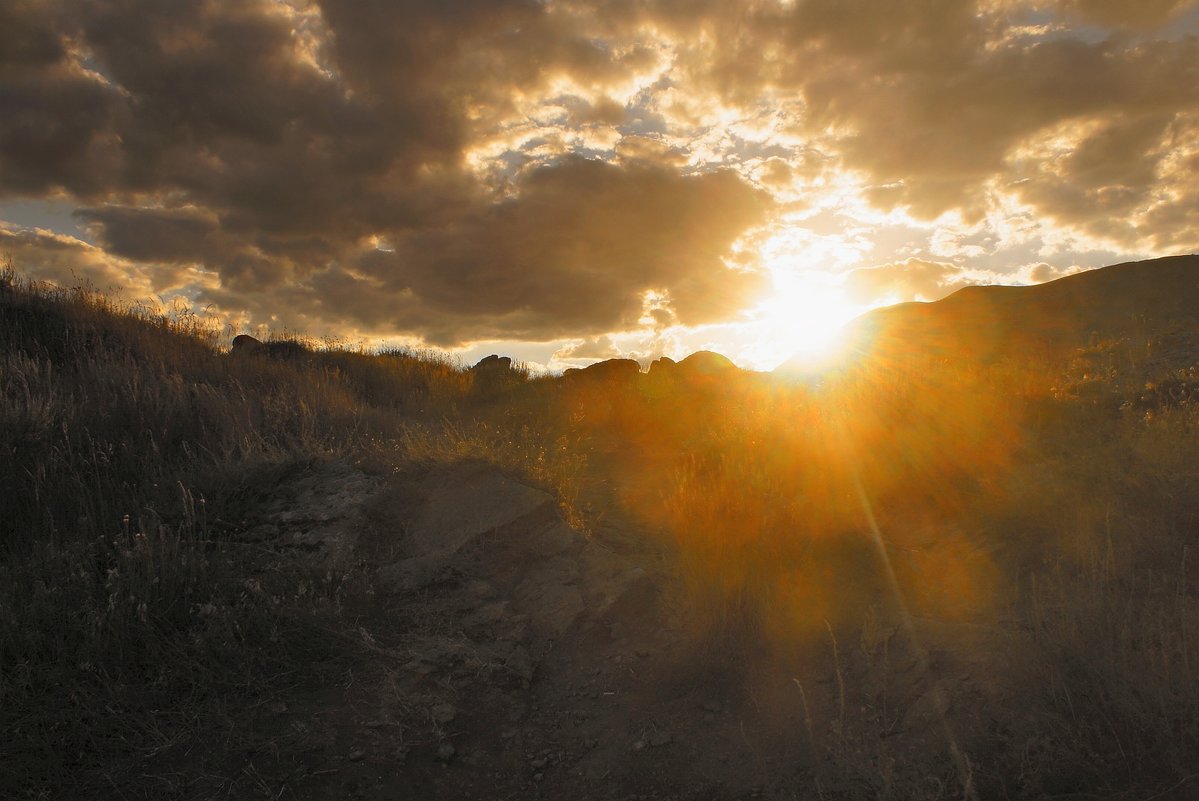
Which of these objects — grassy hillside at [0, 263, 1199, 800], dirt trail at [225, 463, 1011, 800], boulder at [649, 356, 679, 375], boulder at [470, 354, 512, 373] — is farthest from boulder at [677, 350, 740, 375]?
dirt trail at [225, 463, 1011, 800]

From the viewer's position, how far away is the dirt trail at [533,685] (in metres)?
3.28

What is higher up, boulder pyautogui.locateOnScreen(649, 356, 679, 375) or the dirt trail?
boulder pyautogui.locateOnScreen(649, 356, 679, 375)

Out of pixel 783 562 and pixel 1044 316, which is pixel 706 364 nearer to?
pixel 1044 316

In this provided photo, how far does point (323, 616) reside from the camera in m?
4.00

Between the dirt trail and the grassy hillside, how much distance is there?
0.11 m

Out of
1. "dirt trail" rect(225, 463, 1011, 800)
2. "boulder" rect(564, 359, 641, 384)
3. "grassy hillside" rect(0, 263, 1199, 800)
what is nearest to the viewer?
"grassy hillside" rect(0, 263, 1199, 800)

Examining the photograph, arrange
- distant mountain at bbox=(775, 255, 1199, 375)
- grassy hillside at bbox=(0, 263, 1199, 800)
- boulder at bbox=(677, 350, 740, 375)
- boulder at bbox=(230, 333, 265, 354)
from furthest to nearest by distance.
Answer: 1. boulder at bbox=(677, 350, 740, 375)
2. distant mountain at bbox=(775, 255, 1199, 375)
3. boulder at bbox=(230, 333, 265, 354)
4. grassy hillside at bbox=(0, 263, 1199, 800)

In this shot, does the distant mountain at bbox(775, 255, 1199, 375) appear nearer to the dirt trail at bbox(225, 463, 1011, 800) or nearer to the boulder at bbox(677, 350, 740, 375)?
the boulder at bbox(677, 350, 740, 375)

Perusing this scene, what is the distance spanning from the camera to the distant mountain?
49.3 ft

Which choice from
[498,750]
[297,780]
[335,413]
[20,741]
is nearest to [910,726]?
[498,750]

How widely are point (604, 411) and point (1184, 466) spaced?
347 inches

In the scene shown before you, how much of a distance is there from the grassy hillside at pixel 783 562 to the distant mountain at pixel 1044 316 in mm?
6576

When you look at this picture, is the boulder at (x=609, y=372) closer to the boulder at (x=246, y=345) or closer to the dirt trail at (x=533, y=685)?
the boulder at (x=246, y=345)

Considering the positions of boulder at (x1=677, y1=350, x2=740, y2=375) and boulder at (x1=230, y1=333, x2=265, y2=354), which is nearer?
boulder at (x1=230, y1=333, x2=265, y2=354)
